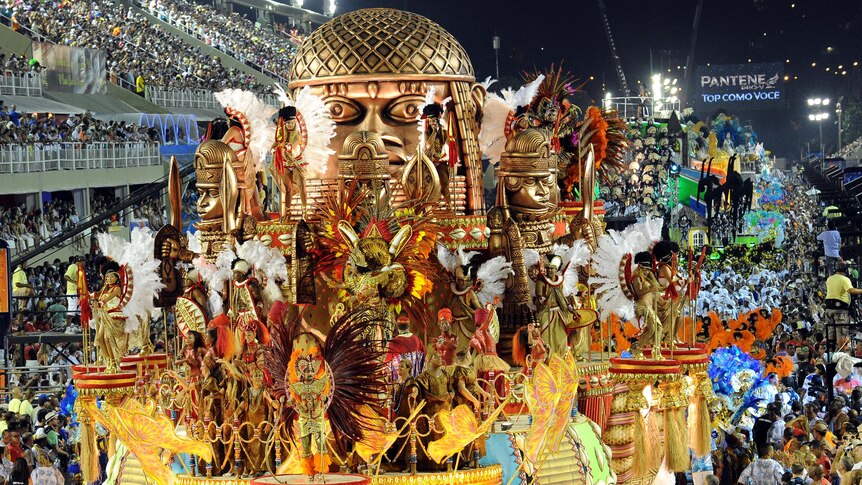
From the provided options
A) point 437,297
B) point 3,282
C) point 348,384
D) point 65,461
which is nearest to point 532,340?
point 437,297

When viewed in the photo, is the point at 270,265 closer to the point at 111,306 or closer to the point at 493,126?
the point at 111,306

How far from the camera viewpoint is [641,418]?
1408 centimetres

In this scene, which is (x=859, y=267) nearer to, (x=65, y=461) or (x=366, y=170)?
(x=65, y=461)

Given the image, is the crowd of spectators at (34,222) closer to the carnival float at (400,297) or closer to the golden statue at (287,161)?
the carnival float at (400,297)

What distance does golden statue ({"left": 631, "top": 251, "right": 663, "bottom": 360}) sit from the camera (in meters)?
13.9

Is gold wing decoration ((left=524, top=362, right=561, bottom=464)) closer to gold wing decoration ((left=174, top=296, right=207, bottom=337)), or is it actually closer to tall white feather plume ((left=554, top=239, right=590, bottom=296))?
tall white feather plume ((left=554, top=239, right=590, bottom=296))

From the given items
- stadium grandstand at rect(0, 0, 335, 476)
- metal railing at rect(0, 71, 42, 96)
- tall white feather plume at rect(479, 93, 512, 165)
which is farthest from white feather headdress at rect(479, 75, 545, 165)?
metal railing at rect(0, 71, 42, 96)

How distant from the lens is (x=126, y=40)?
45531 mm

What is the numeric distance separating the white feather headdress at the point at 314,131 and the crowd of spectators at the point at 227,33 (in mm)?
38844

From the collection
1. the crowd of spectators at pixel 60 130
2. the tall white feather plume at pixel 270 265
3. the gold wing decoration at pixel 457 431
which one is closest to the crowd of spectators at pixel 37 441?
the tall white feather plume at pixel 270 265

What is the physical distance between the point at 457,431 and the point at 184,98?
34.3 meters

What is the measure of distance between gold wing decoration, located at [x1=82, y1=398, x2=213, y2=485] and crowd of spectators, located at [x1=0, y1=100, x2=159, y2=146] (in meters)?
18.2

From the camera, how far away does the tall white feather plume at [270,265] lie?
1300 cm

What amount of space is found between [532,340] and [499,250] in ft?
2.88
